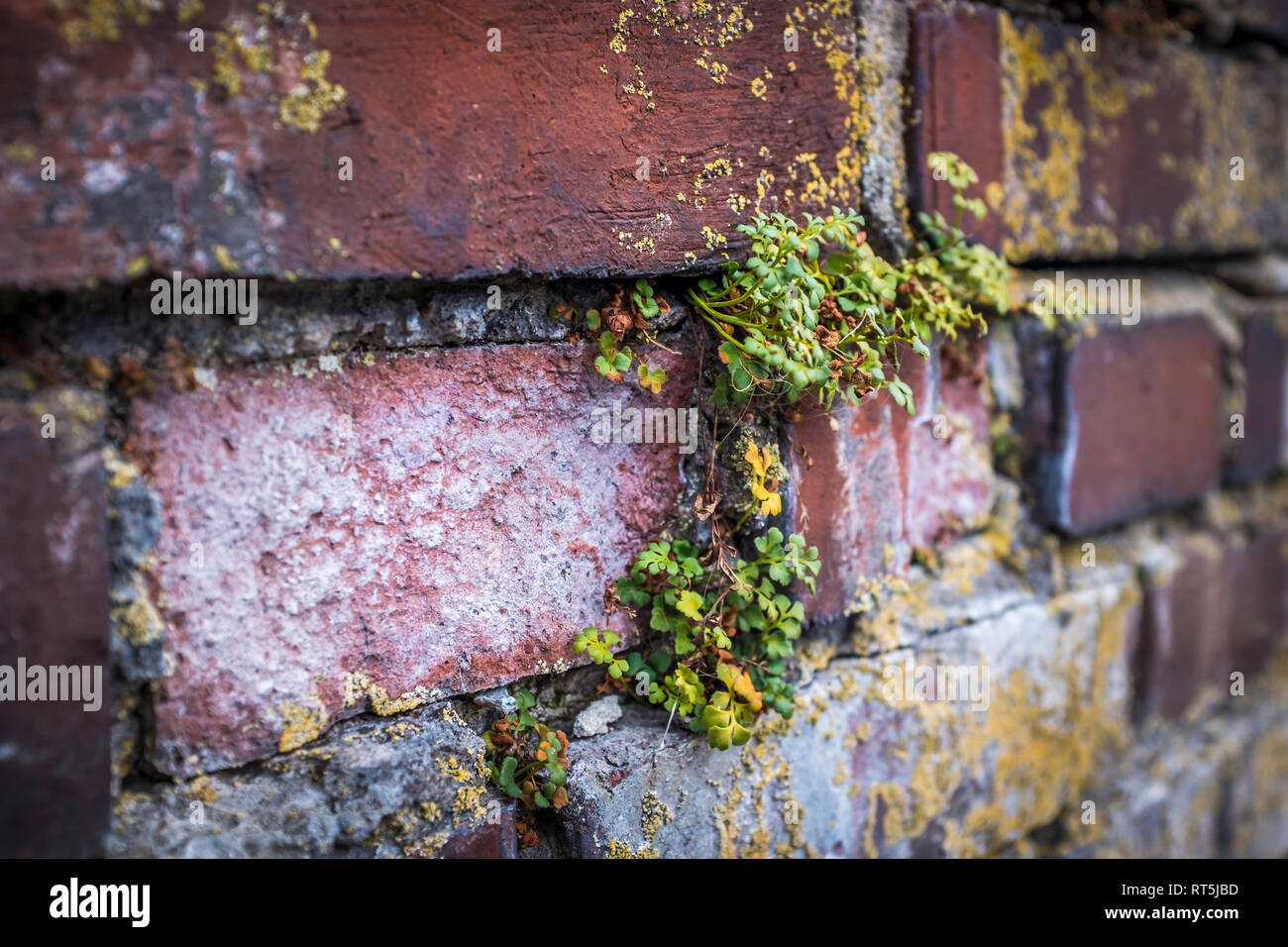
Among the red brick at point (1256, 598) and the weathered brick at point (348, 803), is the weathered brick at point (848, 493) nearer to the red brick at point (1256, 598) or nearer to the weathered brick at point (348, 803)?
the weathered brick at point (348, 803)

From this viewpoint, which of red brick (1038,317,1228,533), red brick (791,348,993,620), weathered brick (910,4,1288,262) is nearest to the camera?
red brick (791,348,993,620)

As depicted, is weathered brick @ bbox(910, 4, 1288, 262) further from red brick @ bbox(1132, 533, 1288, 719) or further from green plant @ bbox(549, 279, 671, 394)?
red brick @ bbox(1132, 533, 1288, 719)

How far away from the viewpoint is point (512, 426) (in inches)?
45.5

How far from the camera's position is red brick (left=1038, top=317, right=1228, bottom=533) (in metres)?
1.70

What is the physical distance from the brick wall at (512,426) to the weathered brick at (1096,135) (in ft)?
0.03

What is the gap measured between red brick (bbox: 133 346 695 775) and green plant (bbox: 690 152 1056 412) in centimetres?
12

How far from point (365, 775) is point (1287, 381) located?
2240 mm

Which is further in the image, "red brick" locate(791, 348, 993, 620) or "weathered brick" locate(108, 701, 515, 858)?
"red brick" locate(791, 348, 993, 620)

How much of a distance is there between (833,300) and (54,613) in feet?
3.15

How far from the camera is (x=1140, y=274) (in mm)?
1897

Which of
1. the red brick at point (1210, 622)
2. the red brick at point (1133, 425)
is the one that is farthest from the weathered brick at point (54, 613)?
the red brick at point (1210, 622)

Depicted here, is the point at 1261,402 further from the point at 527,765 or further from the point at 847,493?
the point at 527,765

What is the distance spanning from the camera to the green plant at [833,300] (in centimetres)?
113

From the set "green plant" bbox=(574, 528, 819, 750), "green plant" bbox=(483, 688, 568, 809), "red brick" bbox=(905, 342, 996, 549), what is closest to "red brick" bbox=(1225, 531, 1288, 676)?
"red brick" bbox=(905, 342, 996, 549)
